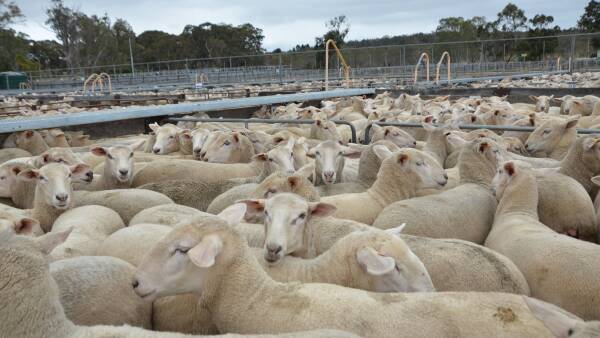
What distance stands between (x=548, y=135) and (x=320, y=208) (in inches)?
164

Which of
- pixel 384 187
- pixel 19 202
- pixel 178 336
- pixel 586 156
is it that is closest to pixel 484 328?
pixel 178 336

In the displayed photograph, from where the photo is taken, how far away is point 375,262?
8.86 ft

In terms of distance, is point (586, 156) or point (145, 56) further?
point (145, 56)

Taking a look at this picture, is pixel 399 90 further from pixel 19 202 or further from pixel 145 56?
pixel 145 56

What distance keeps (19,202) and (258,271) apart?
3.66 meters

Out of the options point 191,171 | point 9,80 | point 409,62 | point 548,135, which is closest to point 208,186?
point 191,171

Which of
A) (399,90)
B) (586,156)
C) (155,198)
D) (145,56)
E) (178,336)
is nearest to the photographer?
(178,336)

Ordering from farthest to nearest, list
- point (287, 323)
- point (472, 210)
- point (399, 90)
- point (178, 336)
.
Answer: point (399, 90) < point (472, 210) < point (287, 323) < point (178, 336)

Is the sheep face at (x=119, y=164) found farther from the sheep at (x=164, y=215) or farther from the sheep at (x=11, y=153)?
the sheep at (x=11, y=153)

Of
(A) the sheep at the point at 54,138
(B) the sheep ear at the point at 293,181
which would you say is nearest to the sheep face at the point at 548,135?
(B) the sheep ear at the point at 293,181

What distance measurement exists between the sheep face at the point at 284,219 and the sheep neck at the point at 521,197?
63.6 inches

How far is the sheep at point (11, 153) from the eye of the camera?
7.22 meters

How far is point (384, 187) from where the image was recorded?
4.98 m

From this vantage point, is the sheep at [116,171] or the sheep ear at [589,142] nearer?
the sheep ear at [589,142]
